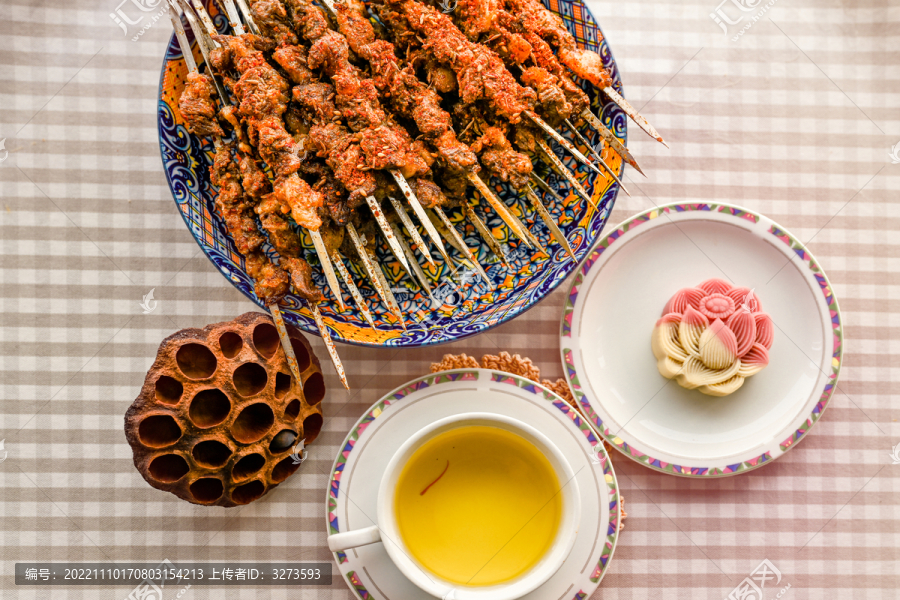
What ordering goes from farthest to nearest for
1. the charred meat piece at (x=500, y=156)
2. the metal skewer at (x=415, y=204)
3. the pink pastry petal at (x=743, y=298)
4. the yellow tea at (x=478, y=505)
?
1. the pink pastry petal at (x=743, y=298)
2. the yellow tea at (x=478, y=505)
3. the charred meat piece at (x=500, y=156)
4. the metal skewer at (x=415, y=204)

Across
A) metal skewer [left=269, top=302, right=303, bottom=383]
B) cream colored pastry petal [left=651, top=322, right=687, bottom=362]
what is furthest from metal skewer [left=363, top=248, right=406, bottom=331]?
cream colored pastry petal [left=651, top=322, right=687, bottom=362]

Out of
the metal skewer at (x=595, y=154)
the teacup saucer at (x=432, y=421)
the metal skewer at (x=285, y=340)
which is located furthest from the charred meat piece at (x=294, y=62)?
the teacup saucer at (x=432, y=421)

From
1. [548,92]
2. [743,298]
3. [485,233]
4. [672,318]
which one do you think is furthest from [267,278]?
[743,298]

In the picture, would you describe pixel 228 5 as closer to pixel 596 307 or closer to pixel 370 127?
pixel 370 127

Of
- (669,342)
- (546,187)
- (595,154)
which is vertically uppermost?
(595,154)

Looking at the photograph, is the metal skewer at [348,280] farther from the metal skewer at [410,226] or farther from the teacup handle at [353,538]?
the teacup handle at [353,538]

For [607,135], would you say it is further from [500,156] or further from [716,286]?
[716,286]
